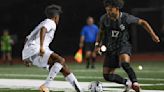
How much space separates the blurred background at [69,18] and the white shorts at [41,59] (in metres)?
27.2

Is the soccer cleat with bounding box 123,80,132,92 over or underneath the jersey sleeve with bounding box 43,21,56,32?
underneath

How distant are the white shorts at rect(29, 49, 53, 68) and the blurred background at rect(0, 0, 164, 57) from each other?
2723 cm

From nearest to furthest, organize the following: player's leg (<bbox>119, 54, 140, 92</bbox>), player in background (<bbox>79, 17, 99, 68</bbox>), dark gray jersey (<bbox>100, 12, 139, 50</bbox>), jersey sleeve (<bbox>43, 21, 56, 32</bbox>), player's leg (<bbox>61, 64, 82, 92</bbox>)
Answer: player's leg (<bbox>119, 54, 140, 92</bbox>) < jersey sleeve (<bbox>43, 21, 56, 32</bbox>) < player's leg (<bbox>61, 64, 82, 92</bbox>) < dark gray jersey (<bbox>100, 12, 139, 50</bbox>) < player in background (<bbox>79, 17, 99, 68</bbox>)

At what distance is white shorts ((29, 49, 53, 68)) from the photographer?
12.5 meters

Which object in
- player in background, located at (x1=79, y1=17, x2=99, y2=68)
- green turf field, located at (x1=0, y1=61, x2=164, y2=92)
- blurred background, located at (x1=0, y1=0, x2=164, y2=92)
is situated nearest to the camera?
green turf field, located at (x1=0, y1=61, x2=164, y2=92)

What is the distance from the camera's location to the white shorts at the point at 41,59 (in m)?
12.5

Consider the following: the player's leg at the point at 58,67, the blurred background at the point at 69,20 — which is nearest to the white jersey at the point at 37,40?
the player's leg at the point at 58,67

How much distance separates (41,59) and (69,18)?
2872 centimetres

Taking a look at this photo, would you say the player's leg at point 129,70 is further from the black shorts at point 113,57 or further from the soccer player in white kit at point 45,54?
the soccer player in white kit at point 45,54

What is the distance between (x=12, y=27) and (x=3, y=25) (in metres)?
0.59

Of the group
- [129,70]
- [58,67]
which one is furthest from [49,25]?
[129,70]

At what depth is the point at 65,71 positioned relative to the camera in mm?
12727

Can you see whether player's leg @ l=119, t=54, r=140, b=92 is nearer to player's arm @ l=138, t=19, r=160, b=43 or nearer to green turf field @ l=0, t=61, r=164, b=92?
player's arm @ l=138, t=19, r=160, b=43

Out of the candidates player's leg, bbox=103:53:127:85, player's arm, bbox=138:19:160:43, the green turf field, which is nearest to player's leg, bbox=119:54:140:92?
player's leg, bbox=103:53:127:85
